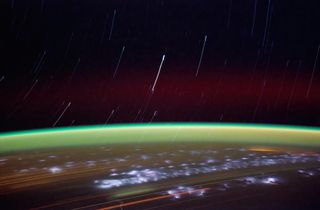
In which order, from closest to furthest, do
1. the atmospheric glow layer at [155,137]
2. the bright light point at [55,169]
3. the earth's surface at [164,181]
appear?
the earth's surface at [164,181]
the bright light point at [55,169]
the atmospheric glow layer at [155,137]

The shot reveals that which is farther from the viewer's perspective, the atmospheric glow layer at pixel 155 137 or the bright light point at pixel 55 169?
the atmospheric glow layer at pixel 155 137

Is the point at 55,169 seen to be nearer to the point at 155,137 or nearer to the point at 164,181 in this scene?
the point at 164,181

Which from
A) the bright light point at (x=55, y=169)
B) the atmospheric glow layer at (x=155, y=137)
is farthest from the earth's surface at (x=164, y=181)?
the atmospheric glow layer at (x=155, y=137)

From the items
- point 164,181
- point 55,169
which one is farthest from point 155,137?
point 164,181

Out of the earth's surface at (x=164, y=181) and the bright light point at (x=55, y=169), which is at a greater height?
the earth's surface at (x=164, y=181)

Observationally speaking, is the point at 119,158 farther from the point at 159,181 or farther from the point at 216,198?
the point at 216,198

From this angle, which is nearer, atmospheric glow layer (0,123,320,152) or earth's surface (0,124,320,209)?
earth's surface (0,124,320,209)

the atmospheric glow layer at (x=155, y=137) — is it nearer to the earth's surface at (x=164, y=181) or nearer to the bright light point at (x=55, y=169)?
the earth's surface at (x=164, y=181)

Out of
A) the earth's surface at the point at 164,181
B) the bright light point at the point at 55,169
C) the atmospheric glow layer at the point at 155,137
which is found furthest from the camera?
the atmospheric glow layer at the point at 155,137

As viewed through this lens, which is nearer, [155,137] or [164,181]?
[164,181]

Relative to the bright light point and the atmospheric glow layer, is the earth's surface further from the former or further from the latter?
the atmospheric glow layer

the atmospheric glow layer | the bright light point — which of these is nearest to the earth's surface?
the bright light point
